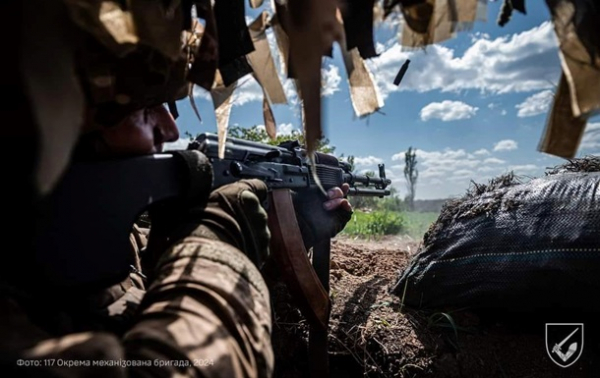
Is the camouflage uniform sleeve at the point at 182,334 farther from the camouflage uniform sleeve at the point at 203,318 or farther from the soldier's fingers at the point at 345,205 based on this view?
the soldier's fingers at the point at 345,205

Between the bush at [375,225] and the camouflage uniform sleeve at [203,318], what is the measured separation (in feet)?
22.1

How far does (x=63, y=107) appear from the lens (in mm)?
490

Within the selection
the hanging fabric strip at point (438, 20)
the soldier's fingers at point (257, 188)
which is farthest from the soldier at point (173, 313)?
the hanging fabric strip at point (438, 20)

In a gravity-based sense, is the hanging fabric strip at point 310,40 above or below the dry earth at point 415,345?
above

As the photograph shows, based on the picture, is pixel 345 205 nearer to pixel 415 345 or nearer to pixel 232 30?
pixel 415 345

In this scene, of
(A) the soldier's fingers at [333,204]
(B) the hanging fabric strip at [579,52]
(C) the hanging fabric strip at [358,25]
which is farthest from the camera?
(A) the soldier's fingers at [333,204]

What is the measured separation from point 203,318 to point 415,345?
1.51m

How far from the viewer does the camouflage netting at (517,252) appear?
1818 millimetres

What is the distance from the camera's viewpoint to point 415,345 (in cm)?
193

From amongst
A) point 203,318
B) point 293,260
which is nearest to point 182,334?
point 203,318

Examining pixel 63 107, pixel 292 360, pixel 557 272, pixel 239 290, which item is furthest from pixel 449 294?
pixel 63 107

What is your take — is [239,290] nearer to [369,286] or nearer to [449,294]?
Answer: [449,294]

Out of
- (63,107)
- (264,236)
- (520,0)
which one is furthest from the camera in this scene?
(264,236)

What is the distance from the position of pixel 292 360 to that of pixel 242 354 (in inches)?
54.6
